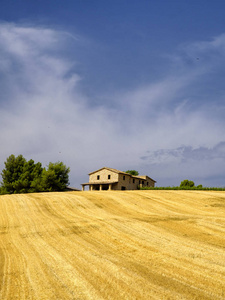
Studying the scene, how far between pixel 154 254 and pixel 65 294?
3.70 metres

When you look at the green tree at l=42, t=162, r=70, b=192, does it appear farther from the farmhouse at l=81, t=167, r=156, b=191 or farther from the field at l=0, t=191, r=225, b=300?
the field at l=0, t=191, r=225, b=300

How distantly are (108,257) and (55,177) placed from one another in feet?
153

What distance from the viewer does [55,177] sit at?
5288 cm

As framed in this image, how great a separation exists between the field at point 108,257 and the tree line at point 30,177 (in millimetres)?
37277

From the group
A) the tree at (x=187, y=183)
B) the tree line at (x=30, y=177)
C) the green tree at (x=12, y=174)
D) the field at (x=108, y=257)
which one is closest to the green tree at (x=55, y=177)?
the tree line at (x=30, y=177)

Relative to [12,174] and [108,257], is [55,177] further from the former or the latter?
[108,257]

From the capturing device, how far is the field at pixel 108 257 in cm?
550

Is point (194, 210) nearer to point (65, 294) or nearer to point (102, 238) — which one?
point (102, 238)

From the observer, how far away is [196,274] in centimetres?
647

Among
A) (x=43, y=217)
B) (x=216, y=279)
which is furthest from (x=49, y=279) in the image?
(x=43, y=217)

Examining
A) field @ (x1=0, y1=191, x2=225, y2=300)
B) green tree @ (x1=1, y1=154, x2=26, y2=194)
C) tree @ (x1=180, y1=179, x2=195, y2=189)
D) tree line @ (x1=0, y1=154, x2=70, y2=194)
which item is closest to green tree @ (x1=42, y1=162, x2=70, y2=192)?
tree line @ (x1=0, y1=154, x2=70, y2=194)

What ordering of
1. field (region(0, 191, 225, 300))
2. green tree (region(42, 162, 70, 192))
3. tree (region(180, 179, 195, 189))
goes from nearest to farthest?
field (region(0, 191, 225, 300)), green tree (region(42, 162, 70, 192)), tree (region(180, 179, 195, 189))

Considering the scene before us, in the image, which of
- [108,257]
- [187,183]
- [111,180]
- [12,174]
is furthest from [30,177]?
[108,257]

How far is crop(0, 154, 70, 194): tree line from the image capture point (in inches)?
2063
